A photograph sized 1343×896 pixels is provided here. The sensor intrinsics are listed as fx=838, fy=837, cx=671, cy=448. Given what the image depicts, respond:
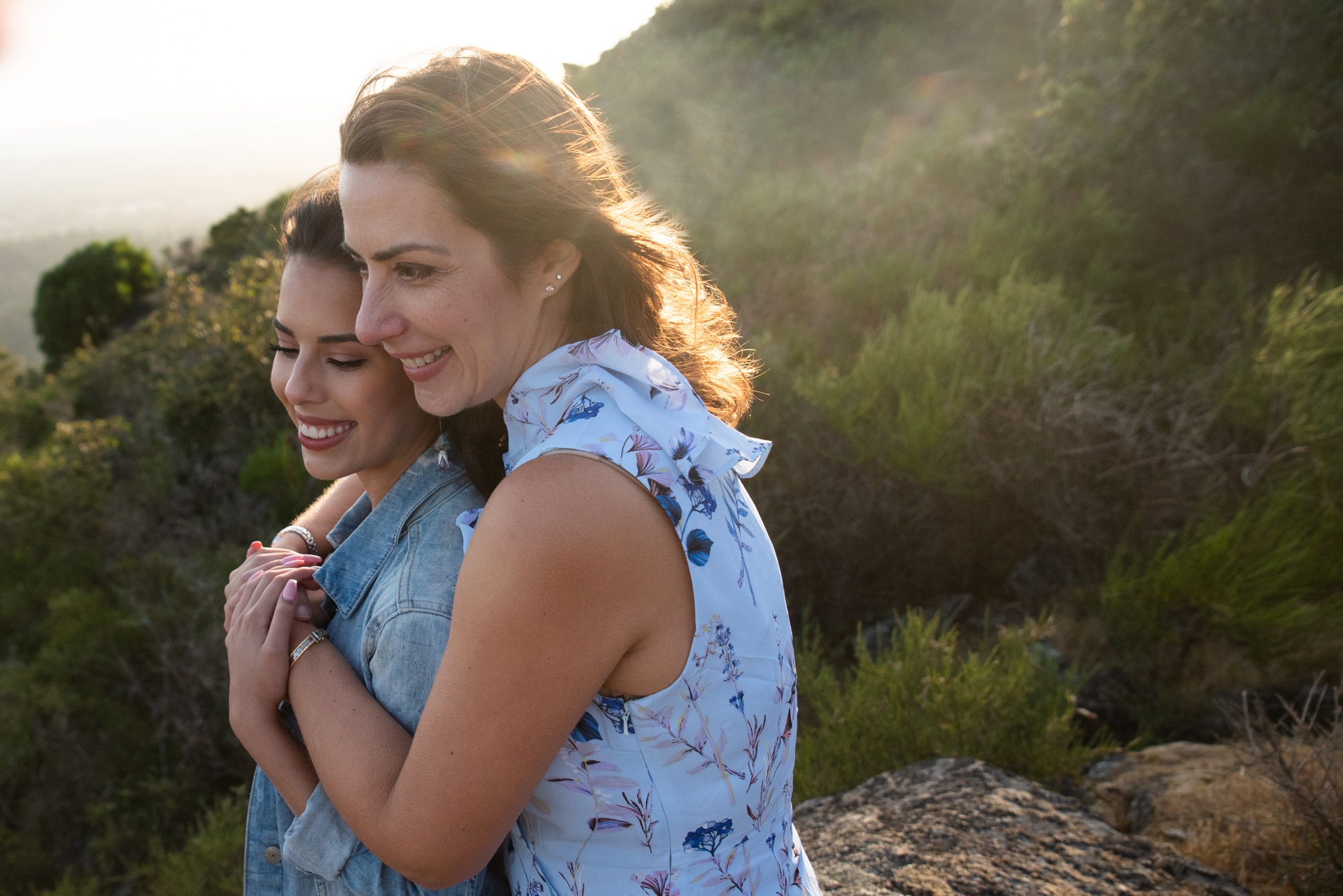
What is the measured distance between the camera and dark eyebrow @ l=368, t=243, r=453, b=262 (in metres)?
1.38

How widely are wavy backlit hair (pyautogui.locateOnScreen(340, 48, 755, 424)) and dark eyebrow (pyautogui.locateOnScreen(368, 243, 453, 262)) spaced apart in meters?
0.07

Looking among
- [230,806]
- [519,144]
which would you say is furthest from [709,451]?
[230,806]

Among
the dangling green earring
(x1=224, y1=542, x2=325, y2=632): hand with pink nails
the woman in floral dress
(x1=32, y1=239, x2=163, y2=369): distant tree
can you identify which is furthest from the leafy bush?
(x1=32, y1=239, x2=163, y2=369): distant tree

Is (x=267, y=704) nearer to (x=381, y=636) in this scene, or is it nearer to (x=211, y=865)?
(x=381, y=636)

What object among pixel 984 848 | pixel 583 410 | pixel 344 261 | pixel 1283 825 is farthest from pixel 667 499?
pixel 1283 825

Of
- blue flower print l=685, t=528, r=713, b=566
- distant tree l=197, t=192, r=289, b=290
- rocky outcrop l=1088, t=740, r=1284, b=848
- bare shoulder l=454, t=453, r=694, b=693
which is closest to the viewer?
bare shoulder l=454, t=453, r=694, b=693

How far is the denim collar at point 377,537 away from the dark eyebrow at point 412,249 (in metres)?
0.45

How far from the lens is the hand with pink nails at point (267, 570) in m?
1.53

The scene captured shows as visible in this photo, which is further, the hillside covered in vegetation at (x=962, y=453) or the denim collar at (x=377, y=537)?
the hillside covered in vegetation at (x=962, y=453)

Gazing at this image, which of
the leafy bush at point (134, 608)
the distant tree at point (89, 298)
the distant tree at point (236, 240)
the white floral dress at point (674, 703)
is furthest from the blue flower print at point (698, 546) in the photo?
the distant tree at point (89, 298)

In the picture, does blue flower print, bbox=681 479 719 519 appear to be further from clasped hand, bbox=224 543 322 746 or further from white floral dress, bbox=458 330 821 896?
clasped hand, bbox=224 543 322 746

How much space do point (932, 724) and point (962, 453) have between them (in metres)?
2.25

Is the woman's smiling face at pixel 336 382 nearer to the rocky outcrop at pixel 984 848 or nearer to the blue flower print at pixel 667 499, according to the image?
the blue flower print at pixel 667 499

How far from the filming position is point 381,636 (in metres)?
1.35
